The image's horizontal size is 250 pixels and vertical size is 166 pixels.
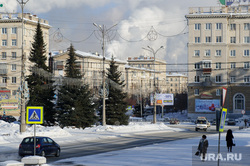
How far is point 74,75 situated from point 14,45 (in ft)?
171

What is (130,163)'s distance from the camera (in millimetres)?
19531

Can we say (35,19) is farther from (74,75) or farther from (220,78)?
(74,75)

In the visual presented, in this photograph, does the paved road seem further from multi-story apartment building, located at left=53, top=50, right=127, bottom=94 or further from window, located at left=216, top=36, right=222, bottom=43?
multi-story apartment building, located at left=53, top=50, right=127, bottom=94

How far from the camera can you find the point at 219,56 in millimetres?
91312

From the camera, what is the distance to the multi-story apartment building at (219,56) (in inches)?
3536

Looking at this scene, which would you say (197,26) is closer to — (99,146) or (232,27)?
(232,27)

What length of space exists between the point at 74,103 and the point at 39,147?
28196 mm

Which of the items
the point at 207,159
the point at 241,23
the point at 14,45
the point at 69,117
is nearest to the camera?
the point at 207,159

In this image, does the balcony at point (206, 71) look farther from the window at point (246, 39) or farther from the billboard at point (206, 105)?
the window at point (246, 39)

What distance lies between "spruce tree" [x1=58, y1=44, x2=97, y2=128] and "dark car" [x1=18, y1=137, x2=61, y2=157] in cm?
2728

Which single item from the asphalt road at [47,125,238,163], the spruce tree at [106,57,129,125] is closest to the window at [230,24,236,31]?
the spruce tree at [106,57,129,125]

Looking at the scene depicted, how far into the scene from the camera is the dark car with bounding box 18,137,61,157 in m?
22.5

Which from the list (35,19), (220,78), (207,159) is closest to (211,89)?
(220,78)

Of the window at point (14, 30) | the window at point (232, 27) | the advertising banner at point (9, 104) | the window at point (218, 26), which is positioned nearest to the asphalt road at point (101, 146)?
the window at point (218, 26)
